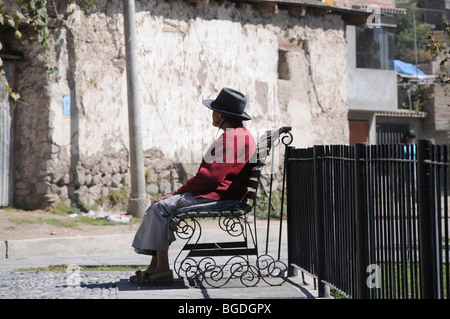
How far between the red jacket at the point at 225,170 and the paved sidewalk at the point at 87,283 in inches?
30.3

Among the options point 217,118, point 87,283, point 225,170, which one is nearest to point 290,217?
point 225,170

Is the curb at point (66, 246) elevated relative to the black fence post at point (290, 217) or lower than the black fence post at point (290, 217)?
lower

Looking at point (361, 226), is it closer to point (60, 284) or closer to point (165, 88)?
point (60, 284)

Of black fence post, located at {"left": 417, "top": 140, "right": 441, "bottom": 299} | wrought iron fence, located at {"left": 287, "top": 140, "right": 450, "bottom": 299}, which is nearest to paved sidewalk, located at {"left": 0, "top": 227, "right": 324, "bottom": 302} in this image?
wrought iron fence, located at {"left": 287, "top": 140, "right": 450, "bottom": 299}

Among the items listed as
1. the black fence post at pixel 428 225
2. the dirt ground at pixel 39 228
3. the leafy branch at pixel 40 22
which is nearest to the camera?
the black fence post at pixel 428 225

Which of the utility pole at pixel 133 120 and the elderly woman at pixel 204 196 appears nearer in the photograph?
the elderly woman at pixel 204 196

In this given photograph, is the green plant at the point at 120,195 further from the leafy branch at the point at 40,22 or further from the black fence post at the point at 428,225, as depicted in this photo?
the black fence post at the point at 428,225

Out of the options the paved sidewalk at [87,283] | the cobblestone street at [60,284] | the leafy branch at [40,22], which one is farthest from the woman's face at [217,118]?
the leafy branch at [40,22]

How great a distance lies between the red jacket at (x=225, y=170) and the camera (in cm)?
554

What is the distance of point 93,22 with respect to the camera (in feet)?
40.2

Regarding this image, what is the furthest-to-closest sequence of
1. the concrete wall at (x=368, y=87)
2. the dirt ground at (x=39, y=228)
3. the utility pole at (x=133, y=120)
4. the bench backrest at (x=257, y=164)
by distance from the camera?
the concrete wall at (x=368, y=87) → the utility pole at (x=133, y=120) → the dirt ground at (x=39, y=228) → the bench backrest at (x=257, y=164)

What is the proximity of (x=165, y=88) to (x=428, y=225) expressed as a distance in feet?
33.3

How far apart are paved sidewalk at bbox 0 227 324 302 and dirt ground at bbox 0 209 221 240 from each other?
553 mm
